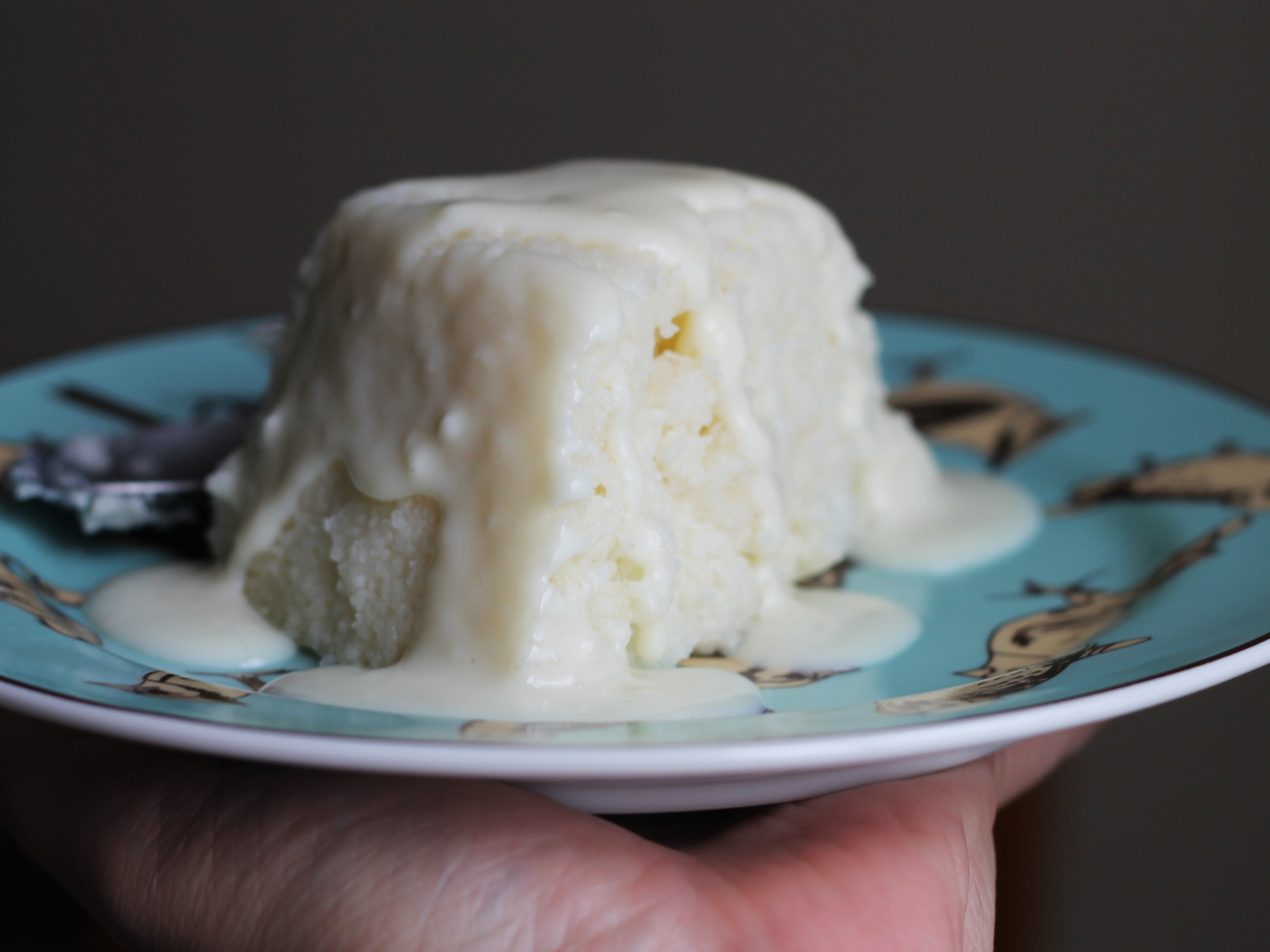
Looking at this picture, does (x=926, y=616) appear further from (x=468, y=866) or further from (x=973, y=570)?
(x=468, y=866)

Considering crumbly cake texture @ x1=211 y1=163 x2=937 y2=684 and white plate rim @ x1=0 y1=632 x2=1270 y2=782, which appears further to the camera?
crumbly cake texture @ x1=211 y1=163 x2=937 y2=684

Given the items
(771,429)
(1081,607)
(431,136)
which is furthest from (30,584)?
(431,136)

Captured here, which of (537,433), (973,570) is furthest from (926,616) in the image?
→ (537,433)

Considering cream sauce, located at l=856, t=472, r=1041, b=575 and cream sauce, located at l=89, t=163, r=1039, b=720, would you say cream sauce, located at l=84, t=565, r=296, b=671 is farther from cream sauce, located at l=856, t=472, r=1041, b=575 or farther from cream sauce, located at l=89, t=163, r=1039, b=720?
cream sauce, located at l=856, t=472, r=1041, b=575

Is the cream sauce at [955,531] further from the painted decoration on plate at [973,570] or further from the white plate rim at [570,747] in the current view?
the white plate rim at [570,747]

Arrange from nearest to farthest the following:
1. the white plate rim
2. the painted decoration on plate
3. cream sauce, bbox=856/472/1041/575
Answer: the white plate rim, the painted decoration on plate, cream sauce, bbox=856/472/1041/575

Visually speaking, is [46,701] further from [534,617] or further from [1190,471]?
[1190,471]

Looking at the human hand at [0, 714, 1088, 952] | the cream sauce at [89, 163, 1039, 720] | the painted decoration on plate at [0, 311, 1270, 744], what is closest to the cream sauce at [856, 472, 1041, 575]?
the painted decoration on plate at [0, 311, 1270, 744]
